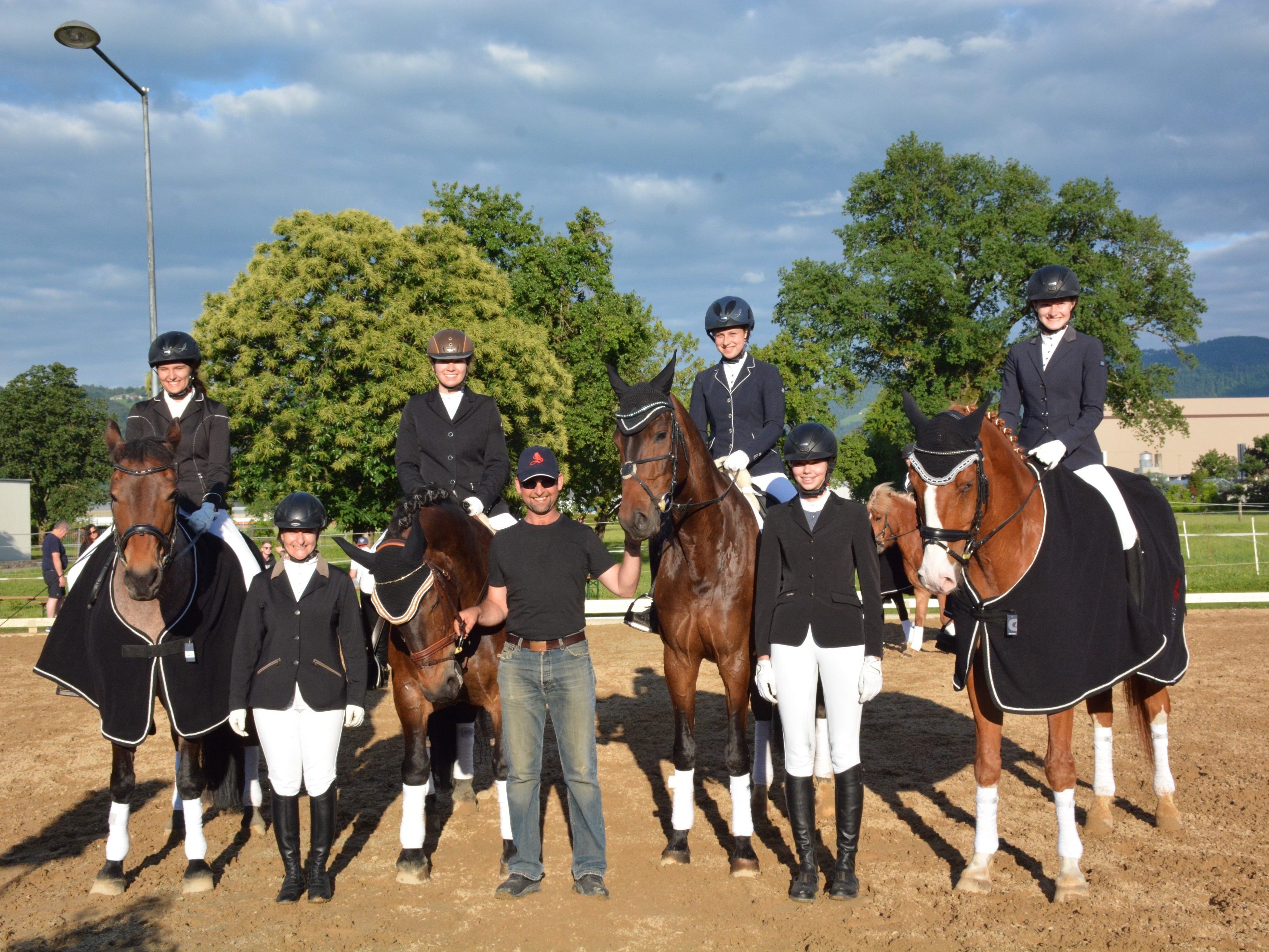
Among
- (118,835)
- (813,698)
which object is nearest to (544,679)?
(813,698)

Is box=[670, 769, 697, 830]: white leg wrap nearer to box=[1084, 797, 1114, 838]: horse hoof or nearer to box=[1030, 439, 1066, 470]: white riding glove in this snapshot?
box=[1084, 797, 1114, 838]: horse hoof

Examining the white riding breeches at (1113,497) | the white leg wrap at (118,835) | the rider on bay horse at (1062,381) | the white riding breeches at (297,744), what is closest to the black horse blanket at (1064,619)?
the white riding breeches at (1113,497)

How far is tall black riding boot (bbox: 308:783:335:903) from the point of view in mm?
5137

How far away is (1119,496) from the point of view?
18.0 feet

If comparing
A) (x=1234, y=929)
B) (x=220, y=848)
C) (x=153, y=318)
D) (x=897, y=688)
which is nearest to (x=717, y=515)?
(x=1234, y=929)

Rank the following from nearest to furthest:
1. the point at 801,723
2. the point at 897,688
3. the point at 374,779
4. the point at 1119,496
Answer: the point at 801,723, the point at 1119,496, the point at 374,779, the point at 897,688

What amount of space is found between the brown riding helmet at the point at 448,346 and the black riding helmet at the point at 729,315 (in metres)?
1.79

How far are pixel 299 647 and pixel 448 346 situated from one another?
241cm

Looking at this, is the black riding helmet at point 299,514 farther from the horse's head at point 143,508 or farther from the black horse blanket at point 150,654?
the black horse blanket at point 150,654

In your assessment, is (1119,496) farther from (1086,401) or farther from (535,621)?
(535,621)

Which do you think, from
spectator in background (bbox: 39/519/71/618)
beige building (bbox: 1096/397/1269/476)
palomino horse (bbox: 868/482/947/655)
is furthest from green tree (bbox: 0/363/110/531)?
beige building (bbox: 1096/397/1269/476)

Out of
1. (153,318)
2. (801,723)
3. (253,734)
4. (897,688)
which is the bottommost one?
(897,688)

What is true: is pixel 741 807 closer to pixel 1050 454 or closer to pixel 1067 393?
pixel 1050 454

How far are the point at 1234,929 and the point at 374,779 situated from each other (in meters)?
6.39
